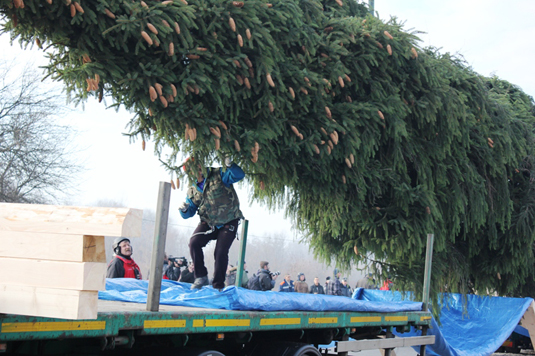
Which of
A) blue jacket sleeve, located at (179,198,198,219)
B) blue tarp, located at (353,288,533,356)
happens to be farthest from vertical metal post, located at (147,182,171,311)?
blue tarp, located at (353,288,533,356)

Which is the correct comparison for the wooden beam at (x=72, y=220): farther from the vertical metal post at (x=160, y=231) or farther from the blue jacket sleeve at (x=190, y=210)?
the blue jacket sleeve at (x=190, y=210)

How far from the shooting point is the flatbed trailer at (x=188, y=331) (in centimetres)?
344

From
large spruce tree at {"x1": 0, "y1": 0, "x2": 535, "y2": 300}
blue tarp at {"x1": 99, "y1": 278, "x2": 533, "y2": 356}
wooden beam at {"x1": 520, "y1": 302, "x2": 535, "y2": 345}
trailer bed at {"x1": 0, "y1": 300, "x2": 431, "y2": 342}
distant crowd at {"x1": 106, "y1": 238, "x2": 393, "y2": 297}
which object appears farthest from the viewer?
wooden beam at {"x1": 520, "y1": 302, "x2": 535, "y2": 345}

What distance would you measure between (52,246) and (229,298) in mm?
2468

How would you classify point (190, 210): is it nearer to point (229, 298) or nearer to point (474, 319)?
point (229, 298)

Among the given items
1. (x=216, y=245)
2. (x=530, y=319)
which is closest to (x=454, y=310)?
(x=530, y=319)

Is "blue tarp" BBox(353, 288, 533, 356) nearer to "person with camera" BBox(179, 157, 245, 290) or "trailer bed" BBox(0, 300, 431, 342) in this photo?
"trailer bed" BBox(0, 300, 431, 342)

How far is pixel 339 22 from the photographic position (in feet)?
24.9

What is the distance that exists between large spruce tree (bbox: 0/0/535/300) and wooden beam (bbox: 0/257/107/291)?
9.58ft

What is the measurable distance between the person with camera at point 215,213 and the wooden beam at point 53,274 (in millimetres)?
3503

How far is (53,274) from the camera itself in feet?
9.45

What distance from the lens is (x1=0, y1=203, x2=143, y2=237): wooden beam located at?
2820 millimetres

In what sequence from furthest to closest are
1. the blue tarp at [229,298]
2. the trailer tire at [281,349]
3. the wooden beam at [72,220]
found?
the trailer tire at [281,349], the blue tarp at [229,298], the wooden beam at [72,220]

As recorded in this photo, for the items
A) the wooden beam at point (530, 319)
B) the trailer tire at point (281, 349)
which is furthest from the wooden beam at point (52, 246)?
the wooden beam at point (530, 319)
